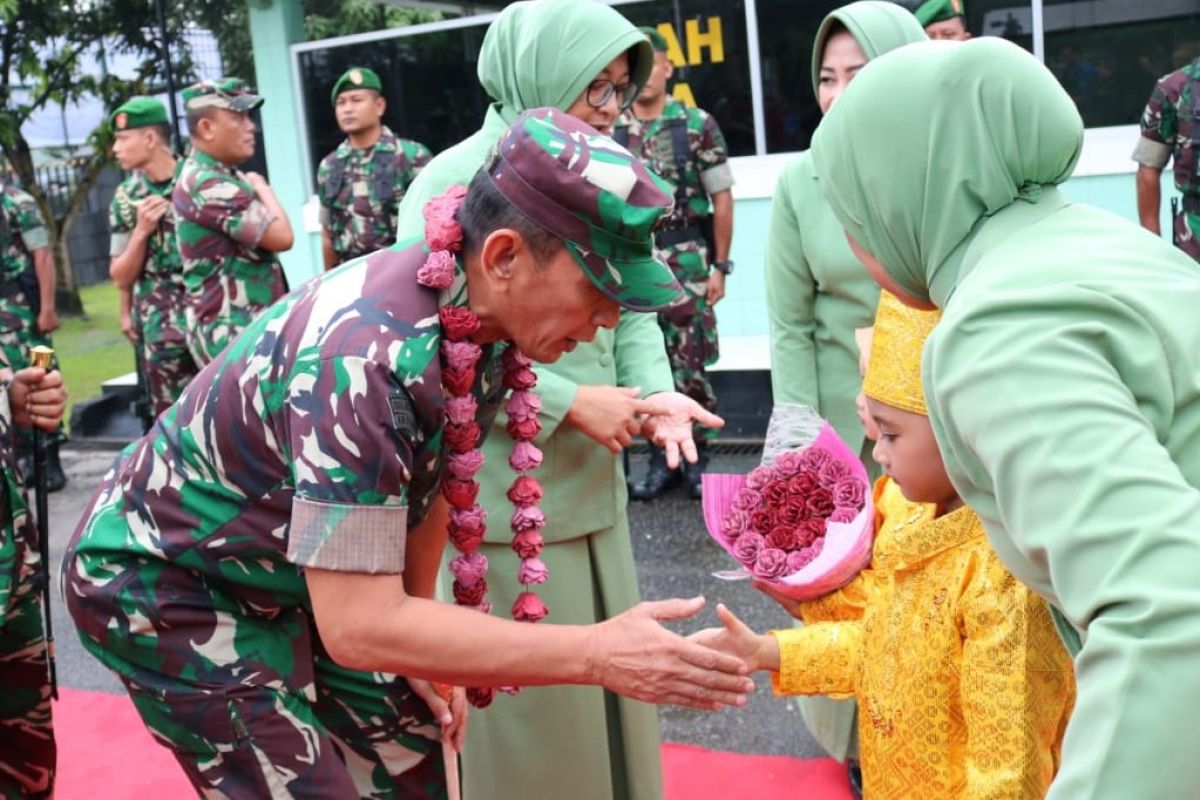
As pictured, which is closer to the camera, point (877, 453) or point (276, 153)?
point (877, 453)

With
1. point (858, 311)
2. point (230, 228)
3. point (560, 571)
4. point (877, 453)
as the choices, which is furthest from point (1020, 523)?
point (230, 228)

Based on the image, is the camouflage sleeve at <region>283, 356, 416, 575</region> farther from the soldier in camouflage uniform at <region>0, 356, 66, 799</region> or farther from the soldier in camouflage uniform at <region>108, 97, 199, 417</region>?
the soldier in camouflage uniform at <region>108, 97, 199, 417</region>

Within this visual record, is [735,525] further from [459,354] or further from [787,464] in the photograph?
[459,354]

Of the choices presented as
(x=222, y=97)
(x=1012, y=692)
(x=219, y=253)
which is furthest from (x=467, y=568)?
(x=222, y=97)

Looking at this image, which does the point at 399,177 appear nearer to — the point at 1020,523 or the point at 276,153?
the point at 276,153

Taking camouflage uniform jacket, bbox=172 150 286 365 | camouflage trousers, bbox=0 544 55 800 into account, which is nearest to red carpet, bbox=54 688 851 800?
camouflage trousers, bbox=0 544 55 800

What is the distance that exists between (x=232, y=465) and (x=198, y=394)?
152 mm

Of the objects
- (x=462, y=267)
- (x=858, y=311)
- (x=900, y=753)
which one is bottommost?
(x=900, y=753)

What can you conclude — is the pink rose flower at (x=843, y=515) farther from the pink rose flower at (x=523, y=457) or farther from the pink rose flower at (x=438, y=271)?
the pink rose flower at (x=438, y=271)

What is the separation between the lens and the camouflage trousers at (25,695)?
2.74m

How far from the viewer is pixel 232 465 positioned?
1943mm

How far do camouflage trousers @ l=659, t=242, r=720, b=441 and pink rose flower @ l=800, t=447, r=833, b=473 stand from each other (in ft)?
12.9

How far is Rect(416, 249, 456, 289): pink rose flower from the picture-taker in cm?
184

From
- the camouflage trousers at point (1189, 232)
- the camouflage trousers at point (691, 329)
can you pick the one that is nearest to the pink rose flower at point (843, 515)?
the camouflage trousers at point (691, 329)
